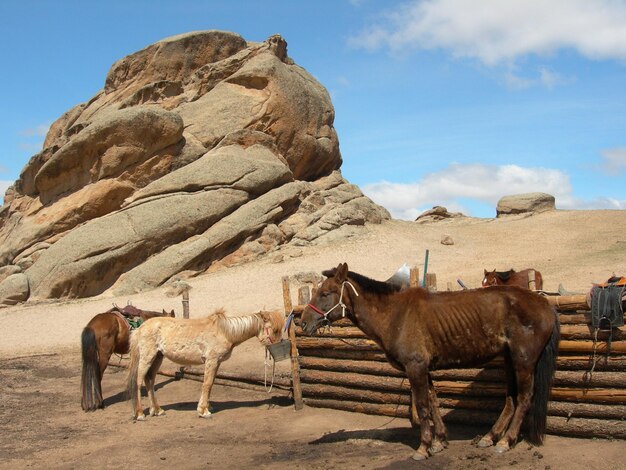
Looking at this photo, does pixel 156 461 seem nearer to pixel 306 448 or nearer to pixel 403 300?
pixel 306 448

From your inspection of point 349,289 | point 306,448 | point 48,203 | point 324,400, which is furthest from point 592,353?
point 48,203

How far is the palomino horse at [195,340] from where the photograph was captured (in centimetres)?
1136

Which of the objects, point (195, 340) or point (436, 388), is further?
point (195, 340)

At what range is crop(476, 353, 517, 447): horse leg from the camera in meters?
7.55

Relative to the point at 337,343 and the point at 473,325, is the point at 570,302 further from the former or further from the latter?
the point at 337,343

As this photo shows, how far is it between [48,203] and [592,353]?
3045 centimetres

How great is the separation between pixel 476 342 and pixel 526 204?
34.1 meters

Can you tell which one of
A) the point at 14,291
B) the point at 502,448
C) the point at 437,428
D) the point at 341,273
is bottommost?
the point at 502,448

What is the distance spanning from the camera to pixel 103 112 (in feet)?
117

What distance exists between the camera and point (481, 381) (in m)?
8.77

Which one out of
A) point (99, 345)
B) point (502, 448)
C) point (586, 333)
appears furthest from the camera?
point (99, 345)

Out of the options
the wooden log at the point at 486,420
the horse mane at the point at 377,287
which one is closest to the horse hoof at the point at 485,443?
the wooden log at the point at 486,420

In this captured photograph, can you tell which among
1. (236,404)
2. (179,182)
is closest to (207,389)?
(236,404)

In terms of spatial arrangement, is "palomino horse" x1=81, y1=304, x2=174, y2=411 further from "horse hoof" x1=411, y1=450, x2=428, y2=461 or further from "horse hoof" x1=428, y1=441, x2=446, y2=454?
"horse hoof" x1=428, y1=441, x2=446, y2=454
